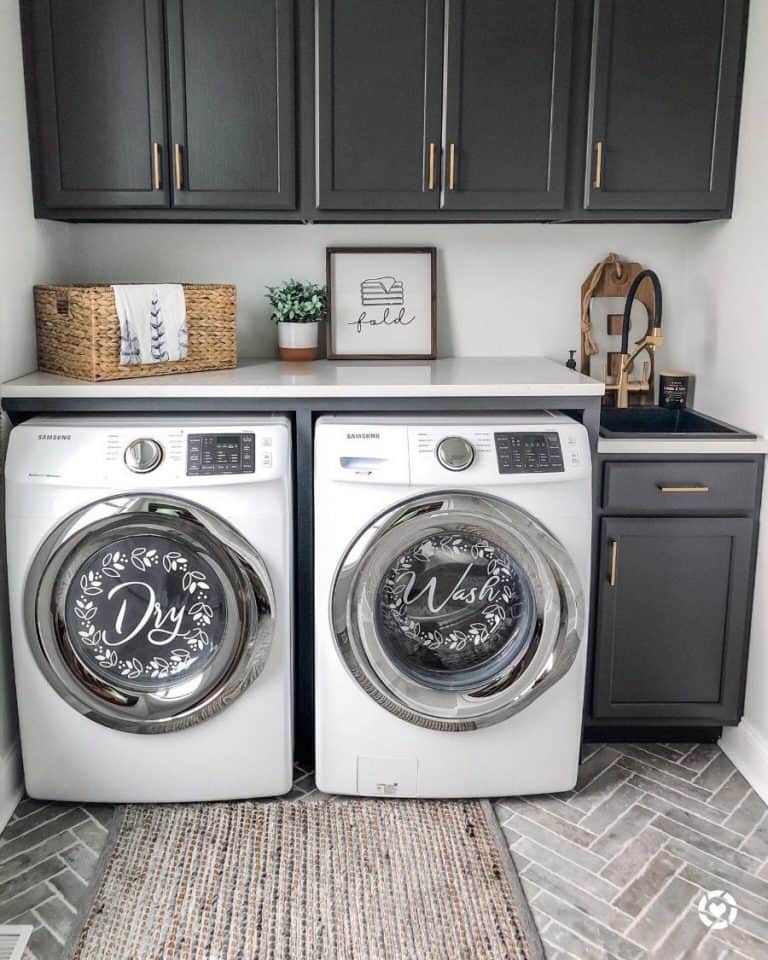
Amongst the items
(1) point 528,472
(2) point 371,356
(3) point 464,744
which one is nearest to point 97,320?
(2) point 371,356

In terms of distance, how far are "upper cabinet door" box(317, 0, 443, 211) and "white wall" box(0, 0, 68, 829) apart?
790 mm

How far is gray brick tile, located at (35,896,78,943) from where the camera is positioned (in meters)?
1.98

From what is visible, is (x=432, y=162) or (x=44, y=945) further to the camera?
(x=432, y=162)

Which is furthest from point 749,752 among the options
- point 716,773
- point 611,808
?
point 611,808

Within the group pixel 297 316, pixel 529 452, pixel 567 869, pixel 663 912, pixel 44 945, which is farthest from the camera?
pixel 297 316

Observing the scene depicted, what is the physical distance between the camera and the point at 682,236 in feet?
9.96

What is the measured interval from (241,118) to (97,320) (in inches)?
27.4

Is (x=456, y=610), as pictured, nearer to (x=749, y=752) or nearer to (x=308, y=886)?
(x=308, y=886)

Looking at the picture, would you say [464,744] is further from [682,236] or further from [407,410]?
[682,236]

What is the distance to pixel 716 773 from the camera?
2592 mm

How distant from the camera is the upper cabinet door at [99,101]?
2.47 meters

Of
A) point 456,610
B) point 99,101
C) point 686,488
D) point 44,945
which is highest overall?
point 99,101

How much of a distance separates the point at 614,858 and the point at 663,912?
0.19 meters

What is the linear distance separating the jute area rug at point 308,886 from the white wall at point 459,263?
4.78 ft
